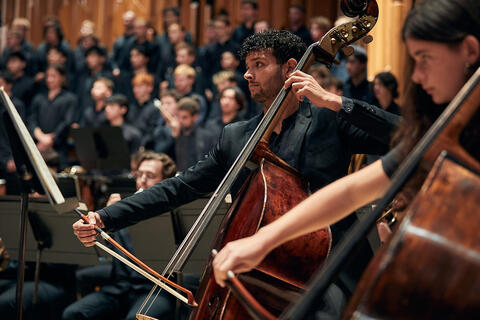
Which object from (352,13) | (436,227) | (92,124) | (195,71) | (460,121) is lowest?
(92,124)

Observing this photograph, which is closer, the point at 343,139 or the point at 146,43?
the point at 343,139

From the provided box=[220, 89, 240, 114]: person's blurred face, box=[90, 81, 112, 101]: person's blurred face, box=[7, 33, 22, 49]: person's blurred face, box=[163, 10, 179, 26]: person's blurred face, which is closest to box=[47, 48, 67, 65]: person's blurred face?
box=[7, 33, 22, 49]: person's blurred face

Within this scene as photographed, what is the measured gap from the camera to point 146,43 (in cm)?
805

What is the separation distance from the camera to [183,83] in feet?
22.5

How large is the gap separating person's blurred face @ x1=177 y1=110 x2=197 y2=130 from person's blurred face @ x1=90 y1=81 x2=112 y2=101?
146 cm

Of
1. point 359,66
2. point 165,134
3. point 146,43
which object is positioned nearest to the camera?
point 359,66

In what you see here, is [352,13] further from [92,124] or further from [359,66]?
[92,124]

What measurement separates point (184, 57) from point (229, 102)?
5.75 ft

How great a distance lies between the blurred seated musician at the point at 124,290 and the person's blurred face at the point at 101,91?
352 cm

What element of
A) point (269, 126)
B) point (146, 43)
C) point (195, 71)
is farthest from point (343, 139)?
A: point (146, 43)

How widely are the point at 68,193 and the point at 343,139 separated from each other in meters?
2.22

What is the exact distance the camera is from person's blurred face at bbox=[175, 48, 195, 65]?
720 centimetres

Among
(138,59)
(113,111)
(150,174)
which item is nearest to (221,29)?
(138,59)

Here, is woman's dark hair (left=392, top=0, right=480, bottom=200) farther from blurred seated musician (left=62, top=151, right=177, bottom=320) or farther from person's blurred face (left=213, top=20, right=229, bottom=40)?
person's blurred face (left=213, top=20, right=229, bottom=40)
